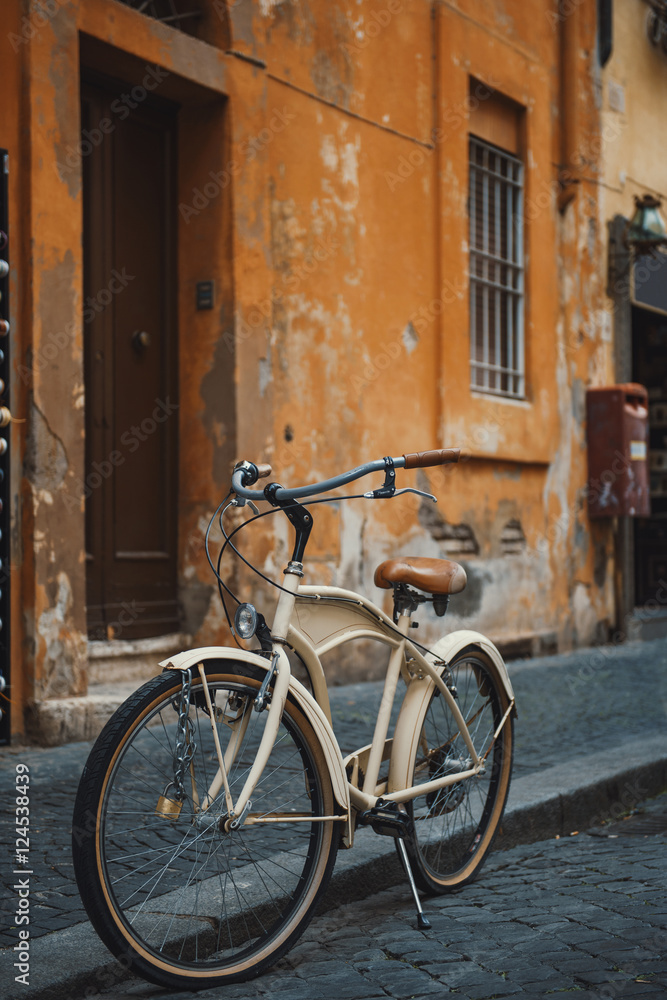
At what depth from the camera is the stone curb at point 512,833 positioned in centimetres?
255

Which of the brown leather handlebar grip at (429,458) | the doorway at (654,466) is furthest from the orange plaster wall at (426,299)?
the brown leather handlebar grip at (429,458)

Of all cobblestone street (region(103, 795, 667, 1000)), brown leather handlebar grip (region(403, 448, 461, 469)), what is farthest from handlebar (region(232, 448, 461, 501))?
cobblestone street (region(103, 795, 667, 1000))

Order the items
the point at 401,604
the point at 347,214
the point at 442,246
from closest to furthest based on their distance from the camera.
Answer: the point at 401,604 → the point at 347,214 → the point at 442,246

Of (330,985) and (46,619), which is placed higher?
(46,619)

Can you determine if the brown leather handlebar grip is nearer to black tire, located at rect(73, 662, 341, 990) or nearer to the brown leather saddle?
the brown leather saddle

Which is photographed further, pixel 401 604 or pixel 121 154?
pixel 121 154

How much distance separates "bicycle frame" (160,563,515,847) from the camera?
2.65 m

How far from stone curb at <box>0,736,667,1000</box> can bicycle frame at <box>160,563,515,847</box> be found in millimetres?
414

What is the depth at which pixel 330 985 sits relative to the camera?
266 centimetres

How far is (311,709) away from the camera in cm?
279

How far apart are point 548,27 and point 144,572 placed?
20.5 ft

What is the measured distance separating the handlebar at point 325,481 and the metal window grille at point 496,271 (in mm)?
5873

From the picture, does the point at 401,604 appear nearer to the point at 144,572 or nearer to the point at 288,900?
the point at 288,900

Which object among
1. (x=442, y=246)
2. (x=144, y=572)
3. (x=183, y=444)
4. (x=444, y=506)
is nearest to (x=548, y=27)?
(x=442, y=246)
